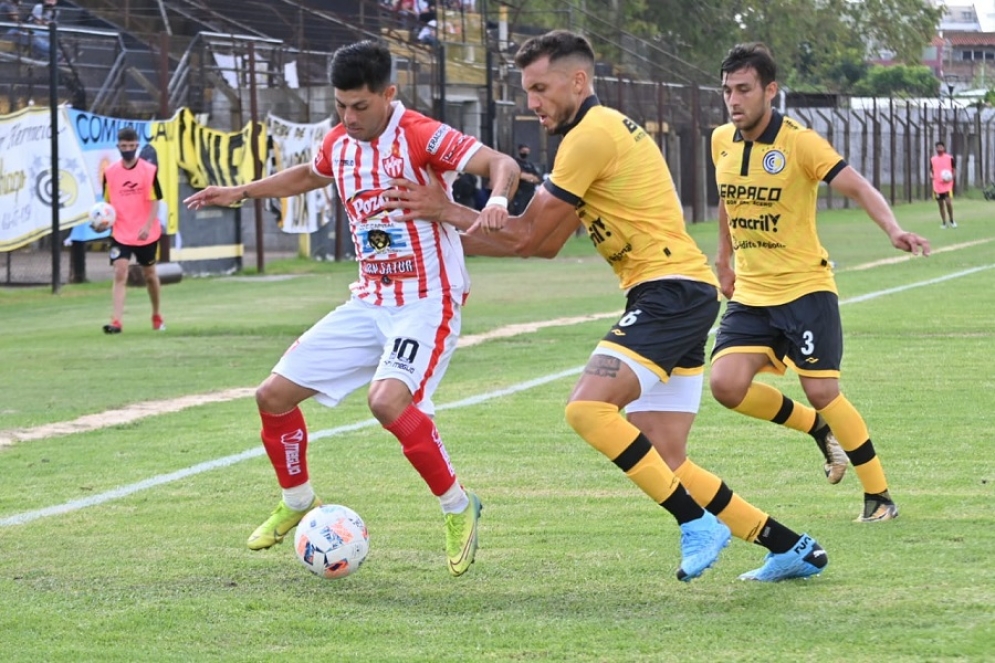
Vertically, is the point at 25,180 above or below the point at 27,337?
above

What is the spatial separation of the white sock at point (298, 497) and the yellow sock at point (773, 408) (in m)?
2.04

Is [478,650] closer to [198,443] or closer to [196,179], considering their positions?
[198,443]

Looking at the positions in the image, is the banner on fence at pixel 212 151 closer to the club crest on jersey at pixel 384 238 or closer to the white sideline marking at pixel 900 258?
the white sideline marking at pixel 900 258

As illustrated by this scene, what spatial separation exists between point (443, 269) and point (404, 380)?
0.54 m

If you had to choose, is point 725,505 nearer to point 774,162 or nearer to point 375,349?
point 375,349

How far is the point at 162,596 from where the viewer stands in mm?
5820

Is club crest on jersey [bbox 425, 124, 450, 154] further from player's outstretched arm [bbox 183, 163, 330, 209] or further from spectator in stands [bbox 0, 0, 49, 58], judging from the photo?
spectator in stands [bbox 0, 0, 49, 58]

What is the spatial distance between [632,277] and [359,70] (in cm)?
135

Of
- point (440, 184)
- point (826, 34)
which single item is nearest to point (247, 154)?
point (440, 184)

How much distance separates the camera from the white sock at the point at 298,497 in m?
6.56

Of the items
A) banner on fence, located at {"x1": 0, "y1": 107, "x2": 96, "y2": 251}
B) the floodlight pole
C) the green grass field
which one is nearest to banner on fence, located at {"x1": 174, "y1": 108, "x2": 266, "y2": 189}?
banner on fence, located at {"x1": 0, "y1": 107, "x2": 96, "y2": 251}

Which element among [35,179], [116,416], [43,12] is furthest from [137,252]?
[43,12]

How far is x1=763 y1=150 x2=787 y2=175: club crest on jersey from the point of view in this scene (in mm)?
7375

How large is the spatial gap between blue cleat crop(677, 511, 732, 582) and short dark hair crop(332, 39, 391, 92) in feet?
7.02
